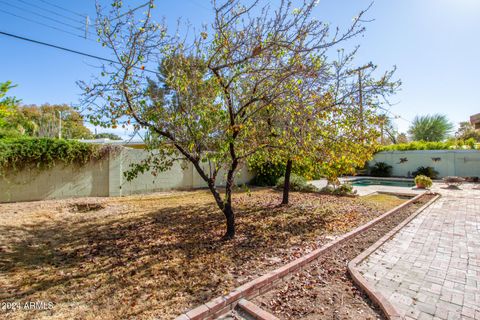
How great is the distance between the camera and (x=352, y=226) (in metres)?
5.92

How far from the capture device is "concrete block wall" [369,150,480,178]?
1779 centimetres

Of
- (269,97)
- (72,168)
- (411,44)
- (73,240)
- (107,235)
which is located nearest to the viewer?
(269,97)

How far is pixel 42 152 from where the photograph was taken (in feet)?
28.7

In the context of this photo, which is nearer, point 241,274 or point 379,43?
point 241,274

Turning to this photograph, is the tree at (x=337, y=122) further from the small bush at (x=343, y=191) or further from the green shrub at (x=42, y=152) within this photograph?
the green shrub at (x=42, y=152)

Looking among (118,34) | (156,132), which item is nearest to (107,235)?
(156,132)

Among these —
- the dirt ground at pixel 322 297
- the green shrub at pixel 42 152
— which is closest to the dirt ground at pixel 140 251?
the dirt ground at pixel 322 297

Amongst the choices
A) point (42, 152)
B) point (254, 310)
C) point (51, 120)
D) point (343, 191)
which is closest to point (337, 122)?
point (254, 310)

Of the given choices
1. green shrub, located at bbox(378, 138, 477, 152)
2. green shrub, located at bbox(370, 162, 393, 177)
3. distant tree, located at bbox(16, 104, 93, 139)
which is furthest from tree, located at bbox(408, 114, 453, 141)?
distant tree, located at bbox(16, 104, 93, 139)

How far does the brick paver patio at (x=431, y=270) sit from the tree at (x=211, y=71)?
294 centimetres

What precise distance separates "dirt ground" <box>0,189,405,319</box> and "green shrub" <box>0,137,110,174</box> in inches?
59.7

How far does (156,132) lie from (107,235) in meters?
2.83

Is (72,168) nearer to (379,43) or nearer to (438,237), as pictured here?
(379,43)

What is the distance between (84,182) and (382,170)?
22.1 m
